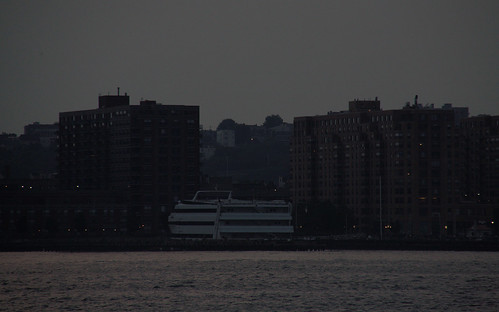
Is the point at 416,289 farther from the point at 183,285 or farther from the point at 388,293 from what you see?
the point at 183,285

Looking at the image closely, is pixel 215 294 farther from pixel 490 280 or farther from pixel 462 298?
pixel 490 280

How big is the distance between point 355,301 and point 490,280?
119 ft

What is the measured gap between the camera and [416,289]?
173500mm

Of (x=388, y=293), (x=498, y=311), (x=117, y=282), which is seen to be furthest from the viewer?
(x=117, y=282)

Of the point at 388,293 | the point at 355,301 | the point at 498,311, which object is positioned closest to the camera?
the point at 498,311

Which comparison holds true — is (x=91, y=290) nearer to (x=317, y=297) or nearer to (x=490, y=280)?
(x=317, y=297)

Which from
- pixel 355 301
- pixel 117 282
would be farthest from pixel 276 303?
pixel 117 282

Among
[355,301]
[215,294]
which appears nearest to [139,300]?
[215,294]

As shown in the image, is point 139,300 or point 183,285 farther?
point 183,285

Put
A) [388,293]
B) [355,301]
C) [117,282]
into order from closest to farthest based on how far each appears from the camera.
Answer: [355,301] → [388,293] → [117,282]

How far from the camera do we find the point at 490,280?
18688 centimetres

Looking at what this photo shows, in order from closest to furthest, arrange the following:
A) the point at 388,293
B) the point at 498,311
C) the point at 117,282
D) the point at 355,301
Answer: the point at 498,311 → the point at 355,301 → the point at 388,293 → the point at 117,282

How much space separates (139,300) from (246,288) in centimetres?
1967

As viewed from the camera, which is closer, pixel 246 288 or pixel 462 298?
pixel 462 298
